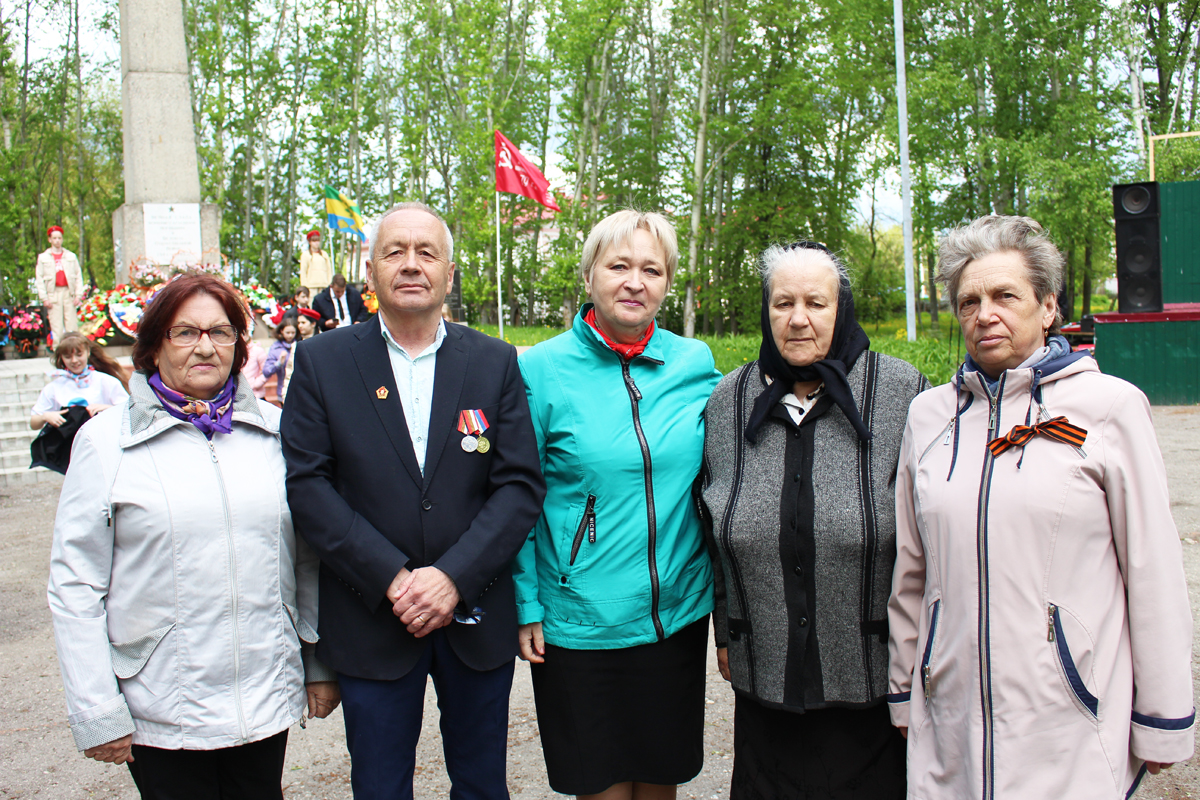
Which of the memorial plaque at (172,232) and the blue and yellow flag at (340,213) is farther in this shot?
the blue and yellow flag at (340,213)

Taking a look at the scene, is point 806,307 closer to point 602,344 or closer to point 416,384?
point 602,344

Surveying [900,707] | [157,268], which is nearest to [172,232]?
[157,268]

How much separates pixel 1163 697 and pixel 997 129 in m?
29.7

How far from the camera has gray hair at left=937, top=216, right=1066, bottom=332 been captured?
2107mm

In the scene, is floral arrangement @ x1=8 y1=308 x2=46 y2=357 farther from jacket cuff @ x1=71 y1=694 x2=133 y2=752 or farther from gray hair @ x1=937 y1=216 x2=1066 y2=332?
gray hair @ x1=937 y1=216 x2=1066 y2=332

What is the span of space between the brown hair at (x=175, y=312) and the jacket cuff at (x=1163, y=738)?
2.42 m

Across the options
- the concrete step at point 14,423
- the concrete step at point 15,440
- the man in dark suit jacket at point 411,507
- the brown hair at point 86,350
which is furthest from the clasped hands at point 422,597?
the concrete step at point 14,423

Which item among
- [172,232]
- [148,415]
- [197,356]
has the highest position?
[172,232]

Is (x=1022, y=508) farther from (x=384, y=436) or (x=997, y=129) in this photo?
(x=997, y=129)

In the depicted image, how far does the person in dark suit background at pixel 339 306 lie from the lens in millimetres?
11453

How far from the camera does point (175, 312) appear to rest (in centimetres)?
234

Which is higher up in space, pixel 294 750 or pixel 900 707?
pixel 900 707

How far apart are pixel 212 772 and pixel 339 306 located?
994 cm

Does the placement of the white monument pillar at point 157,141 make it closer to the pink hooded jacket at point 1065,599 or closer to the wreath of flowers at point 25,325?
the wreath of flowers at point 25,325
